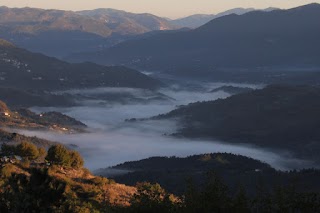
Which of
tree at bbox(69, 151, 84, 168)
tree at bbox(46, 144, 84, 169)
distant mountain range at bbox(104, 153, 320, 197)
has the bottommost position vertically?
distant mountain range at bbox(104, 153, 320, 197)

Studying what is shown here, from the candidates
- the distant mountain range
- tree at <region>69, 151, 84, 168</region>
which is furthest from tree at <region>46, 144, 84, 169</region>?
the distant mountain range

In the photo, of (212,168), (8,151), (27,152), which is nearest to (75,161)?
(27,152)

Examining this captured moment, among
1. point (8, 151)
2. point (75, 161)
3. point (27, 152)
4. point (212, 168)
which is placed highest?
point (27, 152)

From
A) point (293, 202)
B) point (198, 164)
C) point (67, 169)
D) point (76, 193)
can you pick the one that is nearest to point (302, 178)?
point (198, 164)

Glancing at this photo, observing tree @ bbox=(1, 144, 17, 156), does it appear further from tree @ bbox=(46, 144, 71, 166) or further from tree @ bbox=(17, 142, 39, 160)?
tree @ bbox=(46, 144, 71, 166)

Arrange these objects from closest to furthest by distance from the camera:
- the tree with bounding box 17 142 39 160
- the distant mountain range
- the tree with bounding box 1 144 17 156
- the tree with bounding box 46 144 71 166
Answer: the tree with bounding box 46 144 71 166 < the tree with bounding box 1 144 17 156 < the tree with bounding box 17 142 39 160 < the distant mountain range

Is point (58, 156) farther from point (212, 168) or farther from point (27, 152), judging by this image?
point (212, 168)

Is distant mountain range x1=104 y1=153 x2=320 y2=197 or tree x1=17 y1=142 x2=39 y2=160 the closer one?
tree x1=17 y1=142 x2=39 y2=160

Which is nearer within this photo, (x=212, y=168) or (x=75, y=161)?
(x=75, y=161)

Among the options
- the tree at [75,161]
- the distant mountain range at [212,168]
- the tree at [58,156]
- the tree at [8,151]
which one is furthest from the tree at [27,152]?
the distant mountain range at [212,168]

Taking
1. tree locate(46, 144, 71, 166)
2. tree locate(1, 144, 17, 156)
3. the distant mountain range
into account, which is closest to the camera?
tree locate(46, 144, 71, 166)

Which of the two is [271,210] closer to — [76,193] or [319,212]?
[319,212]

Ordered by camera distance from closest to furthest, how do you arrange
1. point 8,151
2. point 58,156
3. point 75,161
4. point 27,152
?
point 58,156 < point 27,152 < point 8,151 < point 75,161

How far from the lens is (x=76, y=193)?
210 ft
